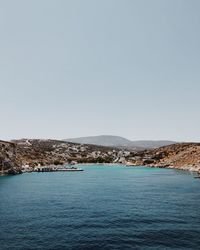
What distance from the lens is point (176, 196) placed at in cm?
10062

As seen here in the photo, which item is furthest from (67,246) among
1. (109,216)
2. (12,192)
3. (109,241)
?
(12,192)

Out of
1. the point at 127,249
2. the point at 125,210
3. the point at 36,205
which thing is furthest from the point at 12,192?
the point at 127,249

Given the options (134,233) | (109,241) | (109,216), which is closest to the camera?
(109,241)

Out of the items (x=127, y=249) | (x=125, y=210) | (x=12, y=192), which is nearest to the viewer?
(x=127, y=249)

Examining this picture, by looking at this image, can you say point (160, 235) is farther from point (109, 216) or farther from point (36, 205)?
point (36, 205)

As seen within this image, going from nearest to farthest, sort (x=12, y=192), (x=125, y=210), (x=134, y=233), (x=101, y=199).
A: (x=134, y=233) → (x=125, y=210) → (x=101, y=199) → (x=12, y=192)

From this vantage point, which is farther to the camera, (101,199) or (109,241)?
(101,199)

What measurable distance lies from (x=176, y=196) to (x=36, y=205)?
147 feet

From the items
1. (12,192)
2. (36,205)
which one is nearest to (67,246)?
(36,205)

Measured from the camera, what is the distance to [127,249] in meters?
48.8

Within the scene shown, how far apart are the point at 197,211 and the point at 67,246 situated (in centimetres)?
3926

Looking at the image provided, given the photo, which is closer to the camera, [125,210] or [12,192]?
[125,210]

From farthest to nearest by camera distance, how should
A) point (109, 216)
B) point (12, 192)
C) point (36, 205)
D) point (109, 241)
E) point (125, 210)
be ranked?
point (12, 192), point (36, 205), point (125, 210), point (109, 216), point (109, 241)

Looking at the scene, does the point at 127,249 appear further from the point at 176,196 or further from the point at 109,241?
the point at 176,196
